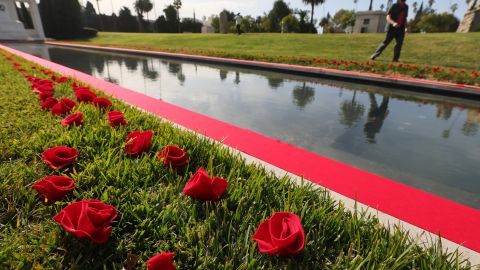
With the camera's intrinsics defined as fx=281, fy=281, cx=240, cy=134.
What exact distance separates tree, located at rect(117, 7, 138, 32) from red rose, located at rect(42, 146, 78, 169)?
6228 cm

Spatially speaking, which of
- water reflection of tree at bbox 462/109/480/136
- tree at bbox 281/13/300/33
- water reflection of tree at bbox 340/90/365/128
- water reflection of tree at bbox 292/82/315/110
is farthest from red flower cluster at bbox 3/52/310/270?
tree at bbox 281/13/300/33

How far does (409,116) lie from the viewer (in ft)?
18.8

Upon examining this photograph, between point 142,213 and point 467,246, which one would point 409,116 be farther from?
point 142,213

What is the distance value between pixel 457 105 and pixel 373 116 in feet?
9.67

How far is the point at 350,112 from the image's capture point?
583 centimetres

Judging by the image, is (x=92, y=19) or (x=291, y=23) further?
(x=92, y=19)

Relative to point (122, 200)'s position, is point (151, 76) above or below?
below

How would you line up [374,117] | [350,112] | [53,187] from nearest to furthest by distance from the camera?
[53,187] → [374,117] → [350,112]

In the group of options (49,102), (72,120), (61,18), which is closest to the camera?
(72,120)

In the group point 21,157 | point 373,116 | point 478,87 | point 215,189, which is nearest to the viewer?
point 215,189

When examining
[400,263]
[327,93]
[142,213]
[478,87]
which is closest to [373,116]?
[327,93]

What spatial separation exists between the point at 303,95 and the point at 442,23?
6839 centimetres

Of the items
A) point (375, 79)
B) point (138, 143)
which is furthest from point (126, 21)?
point (138, 143)

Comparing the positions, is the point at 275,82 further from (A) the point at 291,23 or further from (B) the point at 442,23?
(B) the point at 442,23
